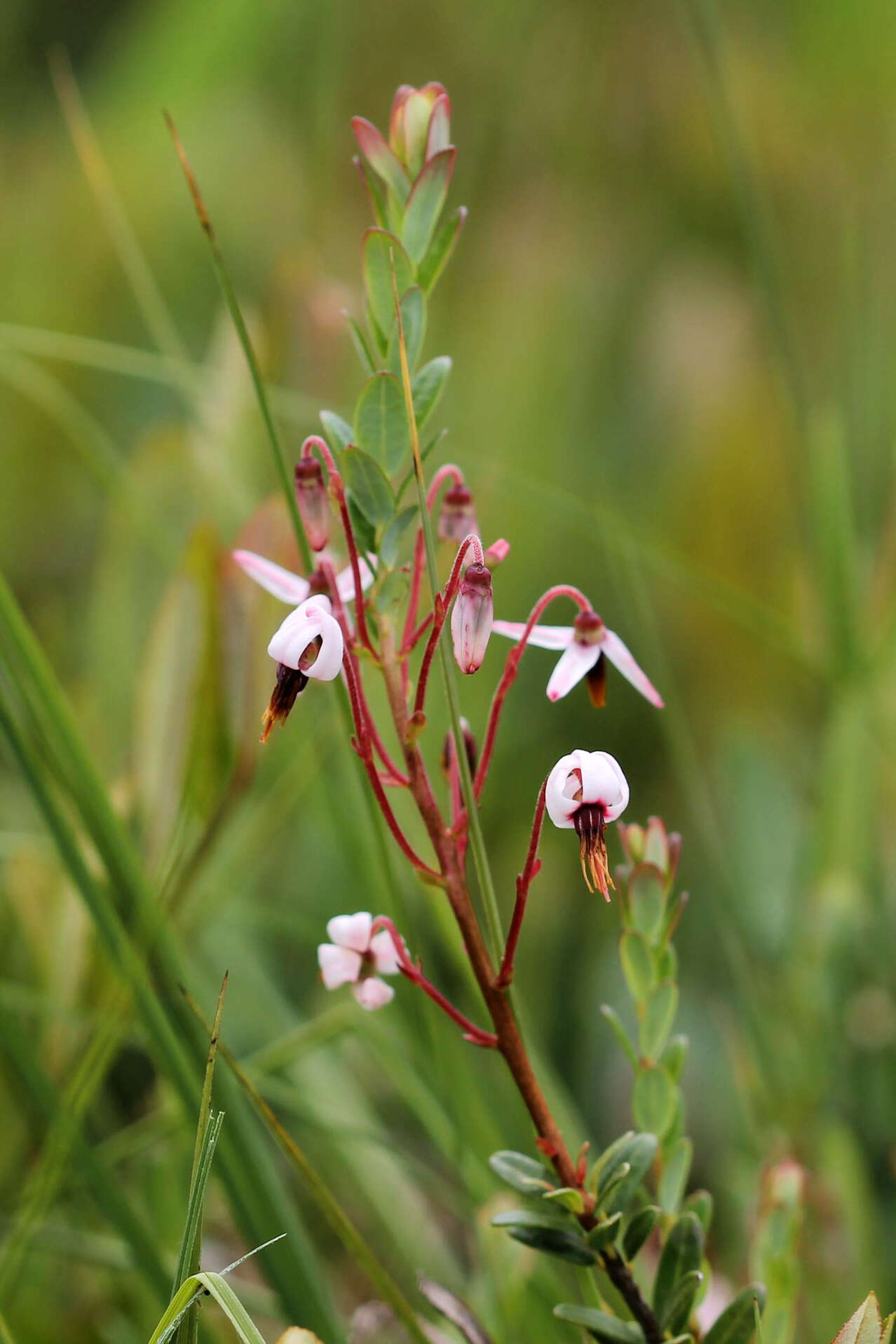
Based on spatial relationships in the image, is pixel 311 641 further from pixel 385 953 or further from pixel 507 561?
pixel 507 561

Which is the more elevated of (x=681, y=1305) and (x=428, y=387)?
(x=428, y=387)

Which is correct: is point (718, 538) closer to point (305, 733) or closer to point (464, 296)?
point (464, 296)

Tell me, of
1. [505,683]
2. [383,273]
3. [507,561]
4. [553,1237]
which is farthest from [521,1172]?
[507,561]

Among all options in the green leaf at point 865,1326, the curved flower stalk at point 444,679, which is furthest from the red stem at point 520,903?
the green leaf at point 865,1326

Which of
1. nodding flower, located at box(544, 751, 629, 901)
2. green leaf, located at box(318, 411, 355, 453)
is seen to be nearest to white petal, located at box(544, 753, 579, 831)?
nodding flower, located at box(544, 751, 629, 901)

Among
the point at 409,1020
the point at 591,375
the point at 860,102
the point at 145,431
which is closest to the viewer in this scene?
the point at 409,1020

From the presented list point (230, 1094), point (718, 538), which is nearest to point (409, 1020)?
point (230, 1094)
